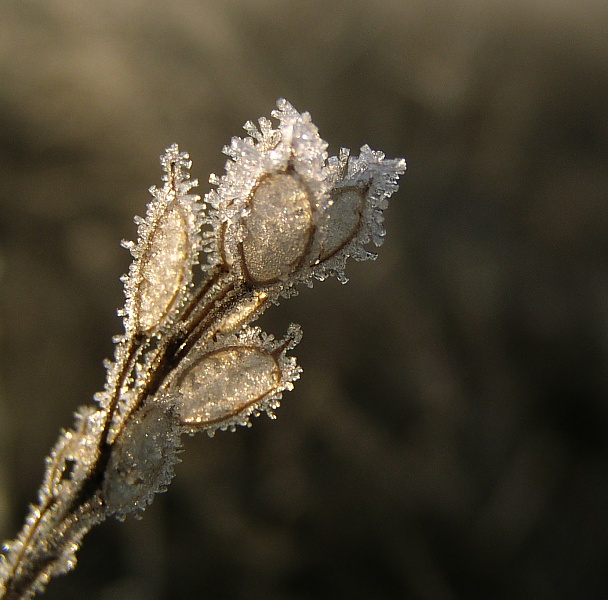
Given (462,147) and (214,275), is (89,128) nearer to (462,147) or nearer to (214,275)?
(462,147)

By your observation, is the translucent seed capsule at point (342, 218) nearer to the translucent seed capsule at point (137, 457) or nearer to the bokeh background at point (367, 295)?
the translucent seed capsule at point (137, 457)

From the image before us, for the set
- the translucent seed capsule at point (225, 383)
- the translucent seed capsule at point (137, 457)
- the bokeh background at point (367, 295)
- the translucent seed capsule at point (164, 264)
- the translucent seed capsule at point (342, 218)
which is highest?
the bokeh background at point (367, 295)

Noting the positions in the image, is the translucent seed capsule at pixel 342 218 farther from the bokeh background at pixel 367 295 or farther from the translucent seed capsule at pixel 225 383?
the bokeh background at pixel 367 295

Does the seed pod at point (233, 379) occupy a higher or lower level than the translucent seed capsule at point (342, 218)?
lower

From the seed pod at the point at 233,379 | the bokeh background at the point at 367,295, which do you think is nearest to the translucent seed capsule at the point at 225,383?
the seed pod at the point at 233,379

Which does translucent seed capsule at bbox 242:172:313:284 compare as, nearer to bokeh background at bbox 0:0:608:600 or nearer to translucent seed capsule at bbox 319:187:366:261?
translucent seed capsule at bbox 319:187:366:261

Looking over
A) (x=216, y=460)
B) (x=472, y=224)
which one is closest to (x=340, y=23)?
(x=472, y=224)

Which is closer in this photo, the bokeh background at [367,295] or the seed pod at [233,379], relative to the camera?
the seed pod at [233,379]

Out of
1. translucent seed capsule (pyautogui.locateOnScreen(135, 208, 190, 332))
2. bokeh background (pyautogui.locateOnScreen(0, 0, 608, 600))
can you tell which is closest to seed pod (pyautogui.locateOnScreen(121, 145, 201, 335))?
translucent seed capsule (pyautogui.locateOnScreen(135, 208, 190, 332))
